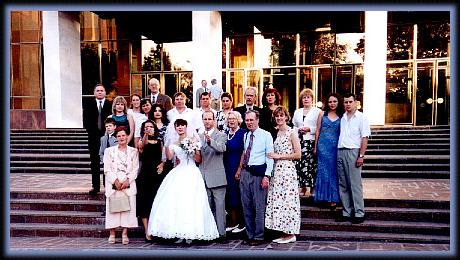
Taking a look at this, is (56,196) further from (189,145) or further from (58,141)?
(58,141)

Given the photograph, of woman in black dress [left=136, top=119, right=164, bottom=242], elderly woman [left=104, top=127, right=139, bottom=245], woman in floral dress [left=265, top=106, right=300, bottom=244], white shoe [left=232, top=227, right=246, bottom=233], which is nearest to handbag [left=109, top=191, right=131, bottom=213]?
elderly woman [left=104, top=127, right=139, bottom=245]

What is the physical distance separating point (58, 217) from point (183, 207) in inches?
105

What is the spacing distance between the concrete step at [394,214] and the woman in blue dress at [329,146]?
24 centimetres

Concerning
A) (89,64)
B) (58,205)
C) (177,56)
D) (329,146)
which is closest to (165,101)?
(58,205)

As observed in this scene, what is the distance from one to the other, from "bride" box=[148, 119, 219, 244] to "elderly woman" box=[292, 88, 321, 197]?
180 cm

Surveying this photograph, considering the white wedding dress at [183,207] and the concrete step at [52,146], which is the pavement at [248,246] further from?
the concrete step at [52,146]

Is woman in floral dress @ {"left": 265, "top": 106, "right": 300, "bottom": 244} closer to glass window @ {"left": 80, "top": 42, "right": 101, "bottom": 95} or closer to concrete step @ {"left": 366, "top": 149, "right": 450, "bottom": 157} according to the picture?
concrete step @ {"left": 366, "top": 149, "right": 450, "bottom": 157}

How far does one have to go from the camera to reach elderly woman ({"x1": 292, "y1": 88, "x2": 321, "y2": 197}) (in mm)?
6922

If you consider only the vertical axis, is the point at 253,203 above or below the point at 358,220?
above

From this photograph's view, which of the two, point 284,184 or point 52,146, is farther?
point 52,146

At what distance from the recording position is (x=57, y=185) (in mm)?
8914

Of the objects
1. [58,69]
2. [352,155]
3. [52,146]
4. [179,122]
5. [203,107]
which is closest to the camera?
[179,122]

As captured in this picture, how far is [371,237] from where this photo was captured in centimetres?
632

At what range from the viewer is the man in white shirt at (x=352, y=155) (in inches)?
254
